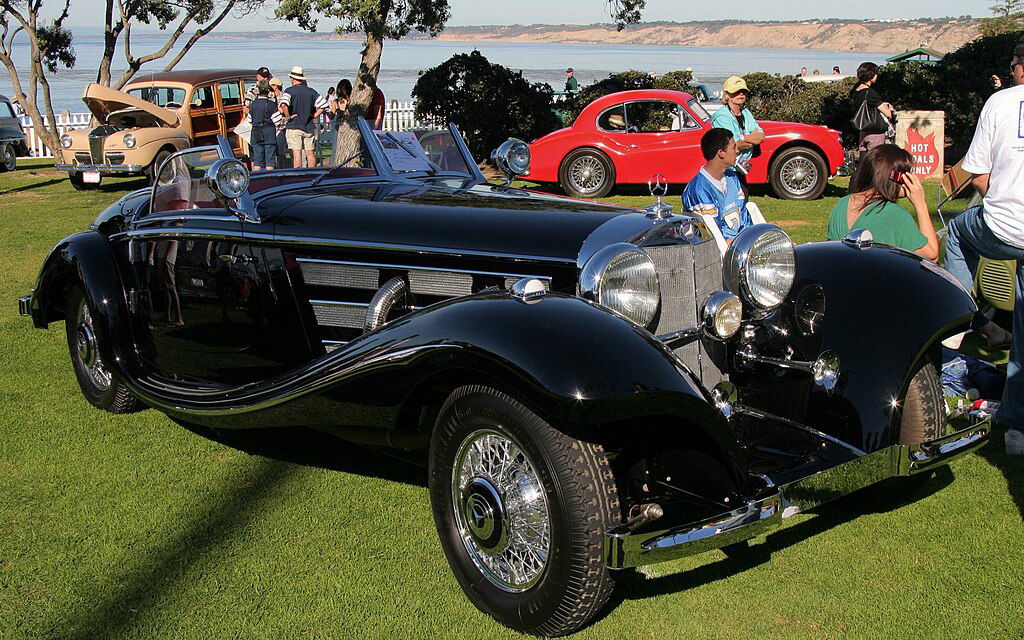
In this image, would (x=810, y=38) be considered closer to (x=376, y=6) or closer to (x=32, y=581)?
(x=376, y=6)

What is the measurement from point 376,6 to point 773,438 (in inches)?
441

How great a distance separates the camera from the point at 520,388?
2.85 m

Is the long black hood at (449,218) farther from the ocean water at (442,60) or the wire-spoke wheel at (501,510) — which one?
the ocean water at (442,60)

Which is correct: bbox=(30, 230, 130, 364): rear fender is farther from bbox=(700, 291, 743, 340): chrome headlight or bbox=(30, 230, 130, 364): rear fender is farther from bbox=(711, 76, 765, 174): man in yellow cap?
bbox=(711, 76, 765, 174): man in yellow cap

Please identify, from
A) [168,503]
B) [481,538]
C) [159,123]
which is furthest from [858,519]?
[159,123]

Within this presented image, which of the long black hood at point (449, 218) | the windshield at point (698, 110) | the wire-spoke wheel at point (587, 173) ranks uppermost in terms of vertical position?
the long black hood at point (449, 218)

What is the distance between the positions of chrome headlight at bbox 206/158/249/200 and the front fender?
2.50 meters

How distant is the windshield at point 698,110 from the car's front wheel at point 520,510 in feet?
36.8

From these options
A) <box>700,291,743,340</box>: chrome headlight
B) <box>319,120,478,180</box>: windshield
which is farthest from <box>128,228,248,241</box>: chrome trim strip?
<box>700,291,743,340</box>: chrome headlight

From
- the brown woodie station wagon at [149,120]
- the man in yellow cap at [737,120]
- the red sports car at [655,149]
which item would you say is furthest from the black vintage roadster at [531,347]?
the brown woodie station wagon at [149,120]

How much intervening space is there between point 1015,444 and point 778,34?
127613mm

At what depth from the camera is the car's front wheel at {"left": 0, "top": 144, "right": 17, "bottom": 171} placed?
19719mm

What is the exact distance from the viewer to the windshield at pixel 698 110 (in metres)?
13.5

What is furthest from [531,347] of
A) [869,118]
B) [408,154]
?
[869,118]
